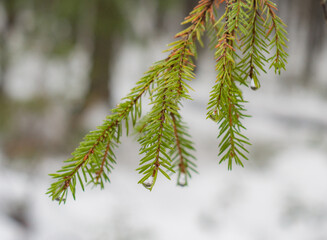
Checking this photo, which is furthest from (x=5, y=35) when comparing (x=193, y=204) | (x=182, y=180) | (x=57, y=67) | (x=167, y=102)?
(x=167, y=102)

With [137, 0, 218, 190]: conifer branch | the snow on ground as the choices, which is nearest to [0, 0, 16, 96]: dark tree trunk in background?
the snow on ground

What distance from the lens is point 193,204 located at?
18.9 ft

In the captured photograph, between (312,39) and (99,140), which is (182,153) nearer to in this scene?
(99,140)

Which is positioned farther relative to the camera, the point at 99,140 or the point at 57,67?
the point at 57,67

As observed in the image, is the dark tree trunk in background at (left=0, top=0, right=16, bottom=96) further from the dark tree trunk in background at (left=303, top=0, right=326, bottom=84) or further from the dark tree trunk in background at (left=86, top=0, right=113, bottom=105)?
the dark tree trunk in background at (left=303, top=0, right=326, bottom=84)

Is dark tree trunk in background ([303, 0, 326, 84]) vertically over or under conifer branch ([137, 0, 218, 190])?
over

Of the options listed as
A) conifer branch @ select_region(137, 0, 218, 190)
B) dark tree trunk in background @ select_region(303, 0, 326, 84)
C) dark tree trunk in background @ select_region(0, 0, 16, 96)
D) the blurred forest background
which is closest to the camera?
conifer branch @ select_region(137, 0, 218, 190)

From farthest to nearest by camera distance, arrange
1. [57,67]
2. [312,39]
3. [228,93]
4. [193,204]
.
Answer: [312,39], [57,67], [193,204], [228,93]

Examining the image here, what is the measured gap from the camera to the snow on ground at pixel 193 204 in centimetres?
490

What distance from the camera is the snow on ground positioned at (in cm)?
490

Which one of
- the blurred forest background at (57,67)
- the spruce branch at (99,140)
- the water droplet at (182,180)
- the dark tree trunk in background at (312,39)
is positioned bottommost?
the water droplet at (182,180)

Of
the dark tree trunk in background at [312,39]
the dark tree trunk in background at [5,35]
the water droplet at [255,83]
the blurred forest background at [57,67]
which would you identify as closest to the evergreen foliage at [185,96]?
the water droplet at [255,83]

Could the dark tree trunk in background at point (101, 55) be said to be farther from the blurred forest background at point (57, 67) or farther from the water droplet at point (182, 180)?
the water droplet at point (182, 180)

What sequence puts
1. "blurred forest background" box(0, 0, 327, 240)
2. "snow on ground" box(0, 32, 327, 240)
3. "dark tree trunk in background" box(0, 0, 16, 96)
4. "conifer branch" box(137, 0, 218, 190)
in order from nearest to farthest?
1. "conifer branch" box(137, 0, 218, 190)
2. "snow on ground" box(0, 32, 327, 240)
3. "blurred forest background" box(0, 0, 327, 240)
4. "dark tree trunk in background" box(0, 0, 16, 96)
